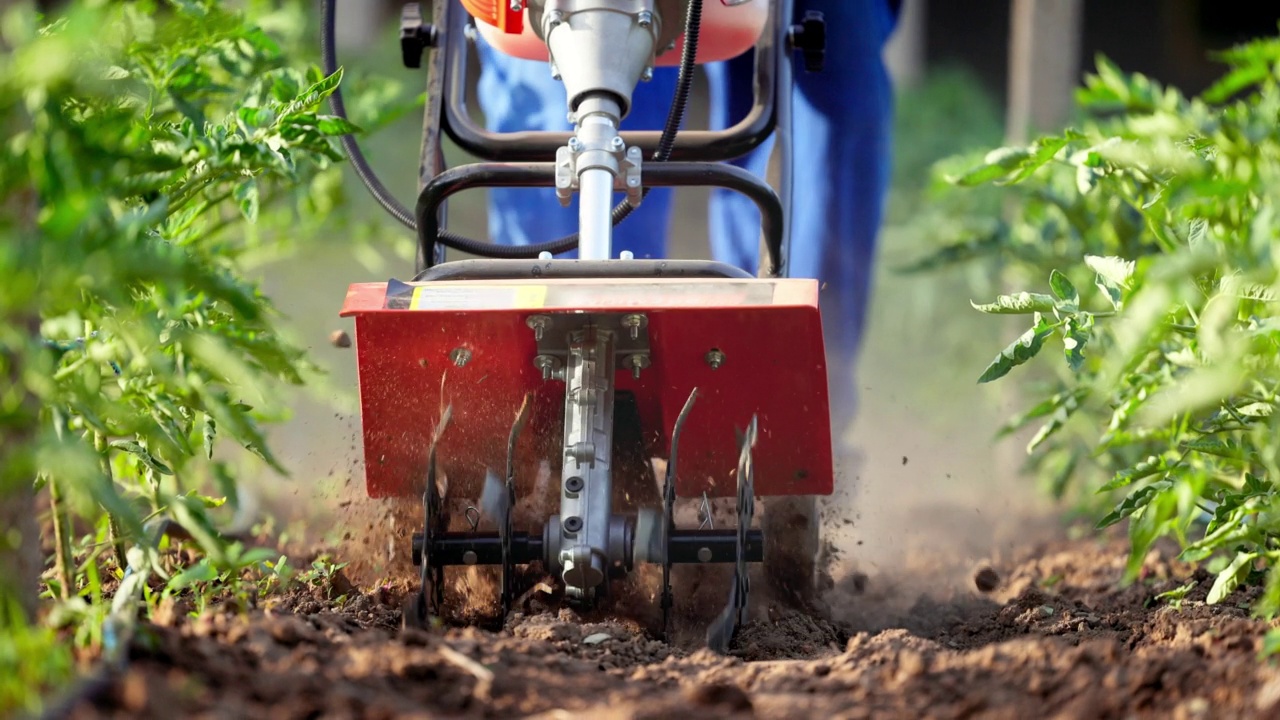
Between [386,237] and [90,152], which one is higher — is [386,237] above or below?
above

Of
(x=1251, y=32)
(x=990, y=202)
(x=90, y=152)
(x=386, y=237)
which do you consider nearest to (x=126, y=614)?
(x=90, y=152)

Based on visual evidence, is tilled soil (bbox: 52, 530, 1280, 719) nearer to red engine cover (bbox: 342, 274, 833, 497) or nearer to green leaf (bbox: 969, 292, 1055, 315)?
red engine cover (bbox: 342, 274, 833, 497)

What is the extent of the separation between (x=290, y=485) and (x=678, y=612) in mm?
1806

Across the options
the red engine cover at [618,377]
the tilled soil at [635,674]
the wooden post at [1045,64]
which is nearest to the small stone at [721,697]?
the tilled soil at [635,674]

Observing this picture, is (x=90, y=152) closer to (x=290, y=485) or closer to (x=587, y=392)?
(x=587, y=392)

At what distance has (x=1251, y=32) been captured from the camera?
6.60 m

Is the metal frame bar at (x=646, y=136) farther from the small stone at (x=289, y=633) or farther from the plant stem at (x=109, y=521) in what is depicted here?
the small stone at (x=289, y=633)

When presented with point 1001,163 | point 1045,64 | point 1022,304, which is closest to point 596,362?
point 1022,304

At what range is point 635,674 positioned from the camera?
4.69ft

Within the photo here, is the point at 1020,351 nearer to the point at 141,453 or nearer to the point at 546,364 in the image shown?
the point at 546,364

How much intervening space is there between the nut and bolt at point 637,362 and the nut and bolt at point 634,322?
41 mm

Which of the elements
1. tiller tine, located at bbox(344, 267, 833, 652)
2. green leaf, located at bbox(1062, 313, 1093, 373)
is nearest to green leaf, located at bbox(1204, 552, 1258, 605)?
green leaf, located at bbox(1062, 313, 1093, 373)

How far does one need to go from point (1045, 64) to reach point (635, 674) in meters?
3.60

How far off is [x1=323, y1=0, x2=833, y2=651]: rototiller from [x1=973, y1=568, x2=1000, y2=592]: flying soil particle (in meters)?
0.41
